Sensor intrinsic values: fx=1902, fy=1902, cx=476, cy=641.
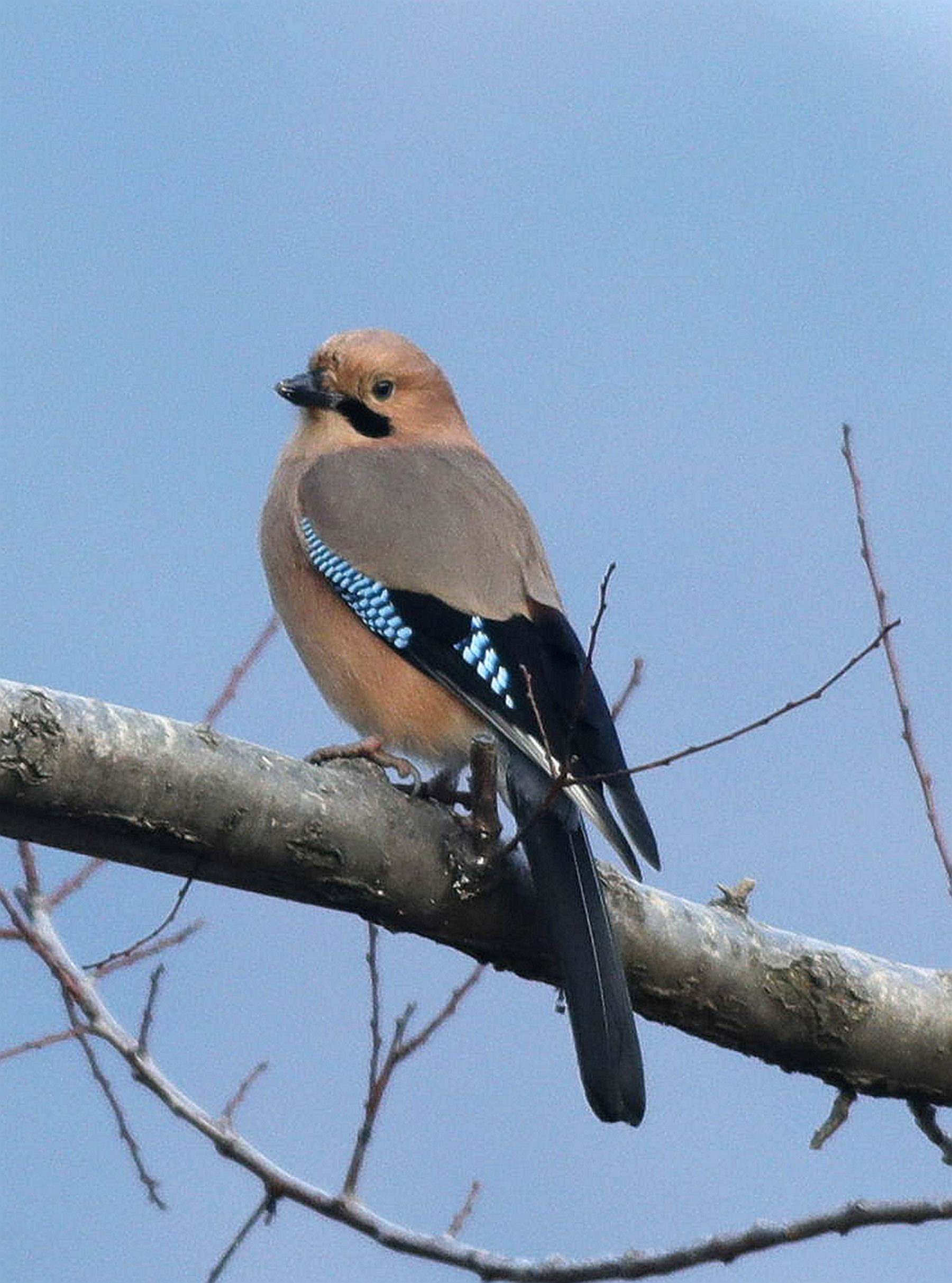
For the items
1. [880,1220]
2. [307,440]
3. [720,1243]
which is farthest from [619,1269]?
[307,440]

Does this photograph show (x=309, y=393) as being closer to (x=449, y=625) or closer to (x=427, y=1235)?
(x=449, y=625)

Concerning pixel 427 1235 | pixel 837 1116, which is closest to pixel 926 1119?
pixel 837 1116

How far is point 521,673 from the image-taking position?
14.9ft

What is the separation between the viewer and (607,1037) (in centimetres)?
388

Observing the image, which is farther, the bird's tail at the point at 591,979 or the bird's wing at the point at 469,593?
the bird's wing at the point at 469,593

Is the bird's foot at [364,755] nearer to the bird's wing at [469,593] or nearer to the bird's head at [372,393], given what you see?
the bird's wing at [469,593]

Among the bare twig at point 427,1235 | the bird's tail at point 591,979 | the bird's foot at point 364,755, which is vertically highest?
the bird's foot at point 364,755

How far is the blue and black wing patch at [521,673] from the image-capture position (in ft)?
14.1

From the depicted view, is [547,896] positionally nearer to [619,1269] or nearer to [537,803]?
[537,803]

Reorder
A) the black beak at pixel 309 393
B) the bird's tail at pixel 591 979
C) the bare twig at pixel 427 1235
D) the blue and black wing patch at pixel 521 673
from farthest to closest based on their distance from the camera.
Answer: the black beak at pixel 309 393
the blue and black wing patch at pixel 521 673
the bird's tail at pixel 591 979
the bare twig at pixel 427 1235

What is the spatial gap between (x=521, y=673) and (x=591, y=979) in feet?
2.90

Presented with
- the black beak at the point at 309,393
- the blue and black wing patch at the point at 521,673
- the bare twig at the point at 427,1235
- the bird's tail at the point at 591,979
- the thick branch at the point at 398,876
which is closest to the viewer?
the bare twig at the point at 427,1235

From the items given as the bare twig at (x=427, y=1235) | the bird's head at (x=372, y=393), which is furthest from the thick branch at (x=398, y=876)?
the bird's head at (x=372, y=393)

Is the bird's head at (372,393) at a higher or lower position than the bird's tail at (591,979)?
higher
